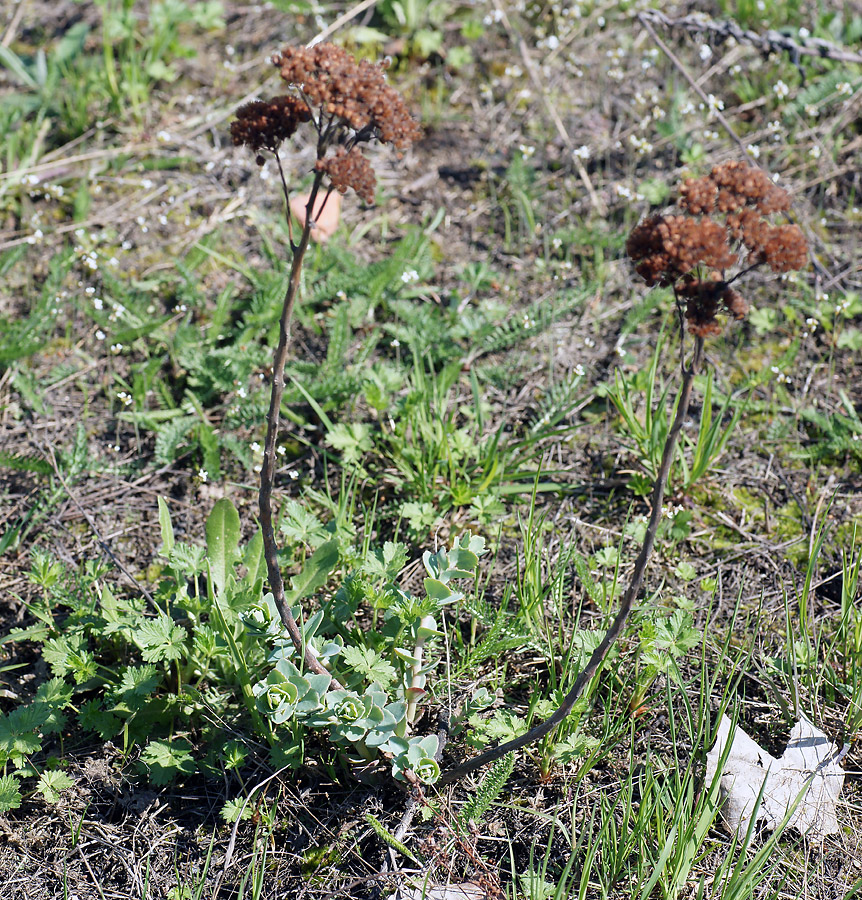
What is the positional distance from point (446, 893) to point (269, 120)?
1.89 metres

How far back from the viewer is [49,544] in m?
2.93

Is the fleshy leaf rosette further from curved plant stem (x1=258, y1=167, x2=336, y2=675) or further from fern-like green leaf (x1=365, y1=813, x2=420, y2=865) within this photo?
fern-like green leaf (x1=365, y1=813, x2=420, y2=865)

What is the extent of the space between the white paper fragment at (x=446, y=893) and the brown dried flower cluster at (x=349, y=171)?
5.49 feet

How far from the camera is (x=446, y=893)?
2.10 meters

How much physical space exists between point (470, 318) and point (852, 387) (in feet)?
5.21

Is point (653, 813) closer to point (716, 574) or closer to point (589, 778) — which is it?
point (589, 778)

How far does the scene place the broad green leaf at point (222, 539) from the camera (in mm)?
2561

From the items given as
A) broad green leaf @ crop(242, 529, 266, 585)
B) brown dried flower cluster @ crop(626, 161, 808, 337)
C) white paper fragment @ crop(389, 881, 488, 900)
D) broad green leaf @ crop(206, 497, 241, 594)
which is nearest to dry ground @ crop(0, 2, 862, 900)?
white paper fragment @ crop(389, 881, 488, 900)

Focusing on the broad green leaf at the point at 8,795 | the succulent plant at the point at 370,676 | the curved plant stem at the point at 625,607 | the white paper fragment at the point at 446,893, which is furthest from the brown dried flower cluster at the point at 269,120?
the white paper fragment at the point at 446,893

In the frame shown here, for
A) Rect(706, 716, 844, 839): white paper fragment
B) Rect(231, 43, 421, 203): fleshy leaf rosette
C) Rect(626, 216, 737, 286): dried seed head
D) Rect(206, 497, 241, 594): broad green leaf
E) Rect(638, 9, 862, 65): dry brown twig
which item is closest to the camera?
Rect(626, 216, 737, 286): dried seed head

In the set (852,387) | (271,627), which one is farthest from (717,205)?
(852,387)

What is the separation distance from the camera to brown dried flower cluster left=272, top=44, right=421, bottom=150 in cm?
170

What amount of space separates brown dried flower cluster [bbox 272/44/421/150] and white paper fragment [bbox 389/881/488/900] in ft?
5.89

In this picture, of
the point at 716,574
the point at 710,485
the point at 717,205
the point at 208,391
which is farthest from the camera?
the point at 208,391
